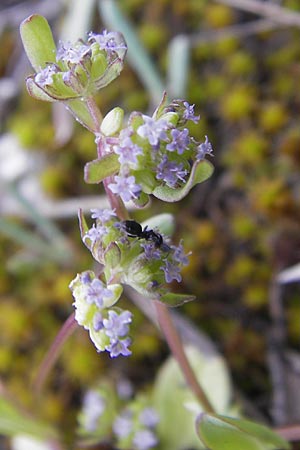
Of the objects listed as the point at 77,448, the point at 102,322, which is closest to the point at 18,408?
the point at 77,448

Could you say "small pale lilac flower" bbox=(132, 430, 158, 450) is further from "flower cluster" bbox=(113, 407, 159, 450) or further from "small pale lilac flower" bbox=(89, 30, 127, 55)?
"small pale lilac flower" bbox=(89, 30, 127, 55)

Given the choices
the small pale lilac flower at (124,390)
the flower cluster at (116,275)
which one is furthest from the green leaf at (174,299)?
the small pale lilac flower at (124,390)

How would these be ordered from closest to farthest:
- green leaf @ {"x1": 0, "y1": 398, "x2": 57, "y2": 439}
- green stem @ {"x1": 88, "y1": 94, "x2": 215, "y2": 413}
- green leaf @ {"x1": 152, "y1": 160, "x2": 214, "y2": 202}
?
green leaf @ {"x1": 152, "y1": 160, "x2": 214, "y2": 202}
green stem @ {"x1": 88, "y1": 94, "x2": 215, "y2": 413}
green leaf @ {"x1": 0, "y1": 398, "x2": 57, "y2": 439}

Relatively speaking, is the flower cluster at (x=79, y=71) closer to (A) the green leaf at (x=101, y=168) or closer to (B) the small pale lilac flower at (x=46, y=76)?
(B) the small pale lilac flower at (x=46, y=76)

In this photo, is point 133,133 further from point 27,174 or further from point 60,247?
point 27,174

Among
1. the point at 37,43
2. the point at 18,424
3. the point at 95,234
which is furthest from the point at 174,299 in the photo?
the point at 18,424

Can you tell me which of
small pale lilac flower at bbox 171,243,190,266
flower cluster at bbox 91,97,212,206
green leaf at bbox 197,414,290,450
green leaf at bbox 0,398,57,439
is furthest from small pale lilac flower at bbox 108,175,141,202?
green leaf at bbox 0,398,57,439

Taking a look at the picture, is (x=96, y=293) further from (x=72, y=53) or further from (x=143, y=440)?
(x=143, y=440)
